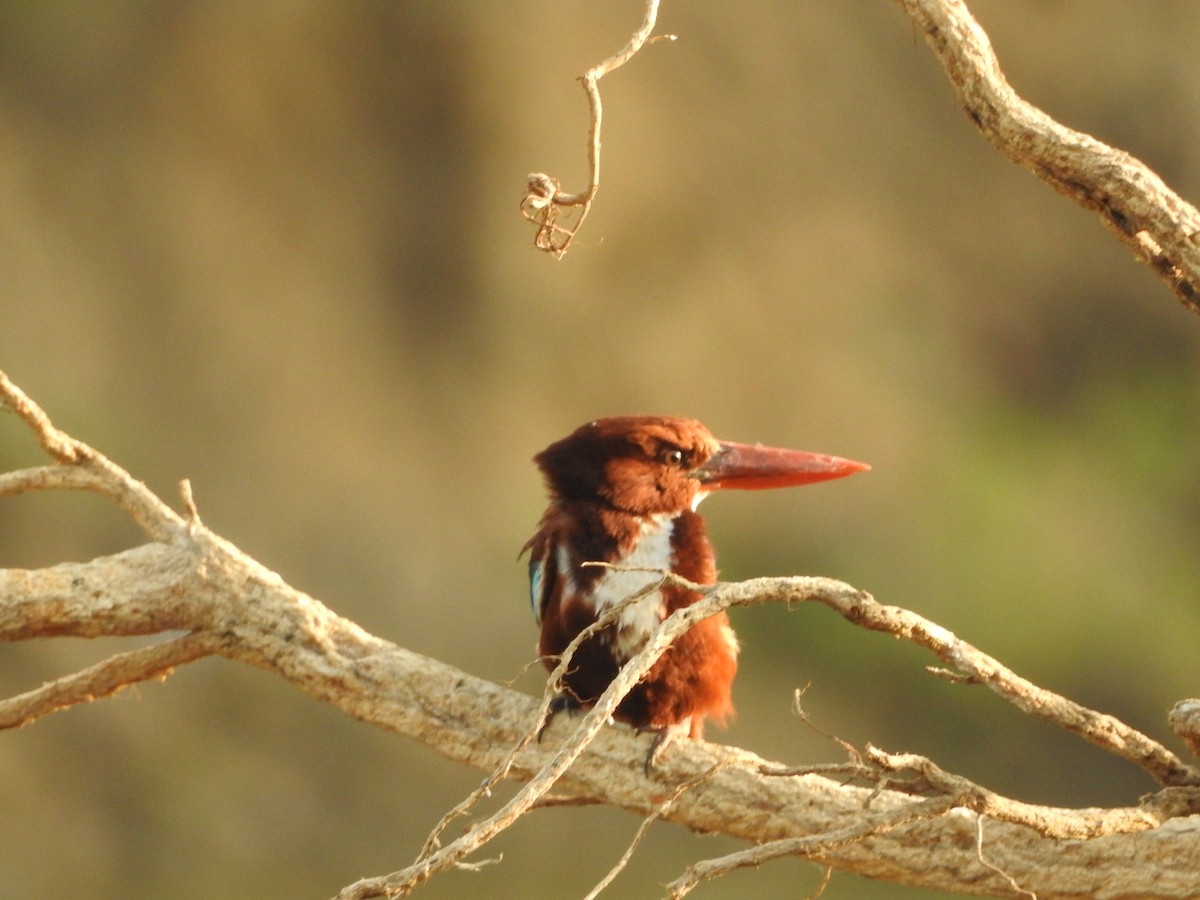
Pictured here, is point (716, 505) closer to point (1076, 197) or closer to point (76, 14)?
point (76, 14)

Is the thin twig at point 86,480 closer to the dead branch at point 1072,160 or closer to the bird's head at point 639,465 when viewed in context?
the bird's head at point 639,465

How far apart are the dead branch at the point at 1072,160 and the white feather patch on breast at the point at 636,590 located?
2.68ft

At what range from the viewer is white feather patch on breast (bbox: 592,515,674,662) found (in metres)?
2.17

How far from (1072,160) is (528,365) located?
138 inches

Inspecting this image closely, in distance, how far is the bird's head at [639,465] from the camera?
7.57ft

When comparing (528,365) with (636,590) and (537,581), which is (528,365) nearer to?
(537,581)

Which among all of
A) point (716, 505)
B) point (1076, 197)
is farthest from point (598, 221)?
point (1076, 197)

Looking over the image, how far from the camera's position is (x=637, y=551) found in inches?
88.8

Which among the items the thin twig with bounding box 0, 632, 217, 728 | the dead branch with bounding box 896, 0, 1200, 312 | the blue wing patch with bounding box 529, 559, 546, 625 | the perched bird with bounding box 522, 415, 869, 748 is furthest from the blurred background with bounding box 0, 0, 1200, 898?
the dead branch with bounding box 896, 0, 1200, 312

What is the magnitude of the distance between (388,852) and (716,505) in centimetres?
165

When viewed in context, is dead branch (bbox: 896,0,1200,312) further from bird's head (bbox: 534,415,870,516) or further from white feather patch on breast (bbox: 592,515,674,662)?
white feather patch on breast (bbox: 592,515,674,662)

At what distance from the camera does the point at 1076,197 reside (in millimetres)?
1784

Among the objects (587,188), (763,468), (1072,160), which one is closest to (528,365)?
(763,468)

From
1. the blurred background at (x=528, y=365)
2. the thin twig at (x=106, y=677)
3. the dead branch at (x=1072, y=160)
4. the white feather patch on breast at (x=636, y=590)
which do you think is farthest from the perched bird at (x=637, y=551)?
the blurred background at (x=528, y=365)
